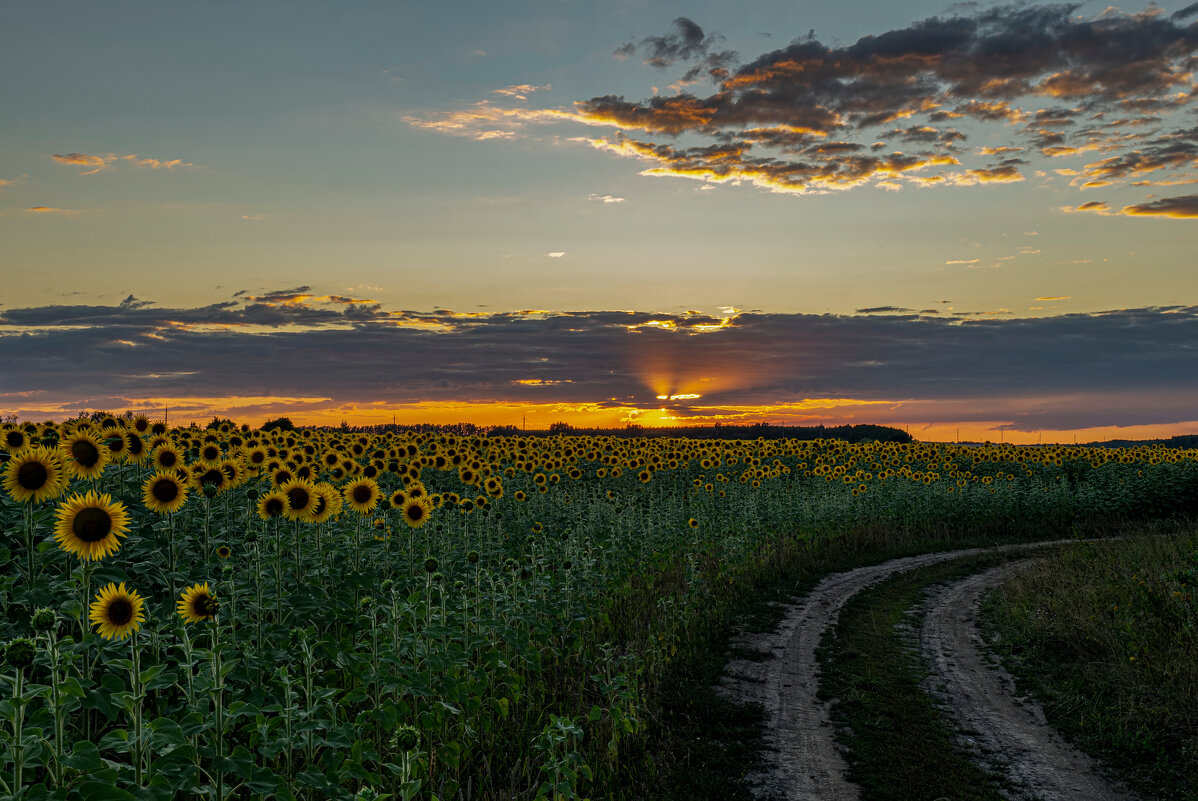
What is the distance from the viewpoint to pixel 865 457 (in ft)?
126

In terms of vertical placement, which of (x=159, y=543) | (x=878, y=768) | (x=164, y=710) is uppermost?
(x=159, y=543)

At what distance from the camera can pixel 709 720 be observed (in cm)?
968

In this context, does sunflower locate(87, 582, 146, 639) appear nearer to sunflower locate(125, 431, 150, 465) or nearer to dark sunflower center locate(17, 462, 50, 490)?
dark sunflower center locate(17, 462, 50, 490)

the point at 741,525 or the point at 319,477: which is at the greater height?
the point at 319,477

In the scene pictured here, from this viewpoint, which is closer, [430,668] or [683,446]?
[430,668]

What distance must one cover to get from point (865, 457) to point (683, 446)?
9.81 metres

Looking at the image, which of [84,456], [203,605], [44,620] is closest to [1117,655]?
[203,605]

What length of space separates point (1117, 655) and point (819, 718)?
529 centimetres

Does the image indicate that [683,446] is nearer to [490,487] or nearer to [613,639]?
[490,487]

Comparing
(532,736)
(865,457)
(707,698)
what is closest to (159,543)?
(532,736)

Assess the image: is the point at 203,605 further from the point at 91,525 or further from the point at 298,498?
the point at 298,498

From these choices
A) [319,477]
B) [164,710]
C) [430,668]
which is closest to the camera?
[164,710]

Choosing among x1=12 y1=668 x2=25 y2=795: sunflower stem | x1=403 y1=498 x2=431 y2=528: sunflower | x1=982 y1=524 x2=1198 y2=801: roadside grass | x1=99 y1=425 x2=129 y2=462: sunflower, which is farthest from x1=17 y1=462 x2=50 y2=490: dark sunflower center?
x1=982 y1=524 x2=1198 y2=801: roadside grass

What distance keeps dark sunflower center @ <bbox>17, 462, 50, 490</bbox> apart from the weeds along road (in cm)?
743
